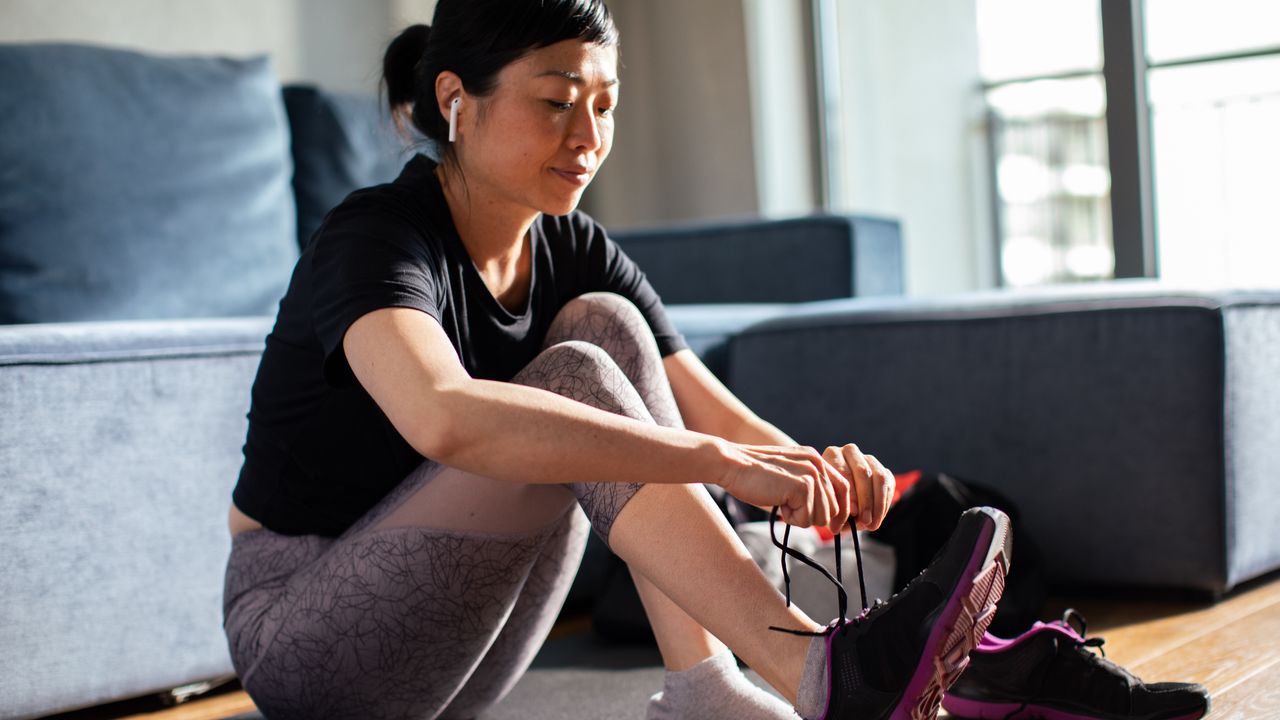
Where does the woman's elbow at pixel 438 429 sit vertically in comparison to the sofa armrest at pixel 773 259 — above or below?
below

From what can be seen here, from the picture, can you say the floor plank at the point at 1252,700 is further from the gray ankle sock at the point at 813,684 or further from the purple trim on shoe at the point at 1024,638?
the gray ankle sock at the point at 813,684

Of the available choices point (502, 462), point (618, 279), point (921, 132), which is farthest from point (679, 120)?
point (502, 462)

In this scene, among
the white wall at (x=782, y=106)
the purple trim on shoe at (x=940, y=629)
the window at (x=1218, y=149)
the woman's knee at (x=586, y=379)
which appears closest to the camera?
the purple trim on shoe at (x=940, y=629)

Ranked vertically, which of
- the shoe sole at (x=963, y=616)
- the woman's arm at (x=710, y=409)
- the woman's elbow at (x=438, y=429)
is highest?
the woman's elbow at (x=438, y=429)

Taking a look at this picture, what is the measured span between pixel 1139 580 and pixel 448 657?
1.08m

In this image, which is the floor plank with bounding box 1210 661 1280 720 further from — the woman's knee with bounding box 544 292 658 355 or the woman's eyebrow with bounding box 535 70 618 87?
the woman's eyebrow with bounding box 535 70 618 87

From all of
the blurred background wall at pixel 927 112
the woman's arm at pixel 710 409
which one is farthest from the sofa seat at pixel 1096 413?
the blurred background wall at pixel 927 112

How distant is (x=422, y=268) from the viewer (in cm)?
105

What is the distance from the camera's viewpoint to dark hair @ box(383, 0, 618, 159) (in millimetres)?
1087

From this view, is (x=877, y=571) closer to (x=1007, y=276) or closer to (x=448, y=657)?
(x=448, y=657)

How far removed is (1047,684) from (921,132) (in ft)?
12.9

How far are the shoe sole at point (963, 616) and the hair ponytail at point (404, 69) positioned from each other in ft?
2.21

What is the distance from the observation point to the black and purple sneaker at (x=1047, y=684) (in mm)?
1173

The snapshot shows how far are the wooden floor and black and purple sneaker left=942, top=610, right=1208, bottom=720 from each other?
3.9 inches
